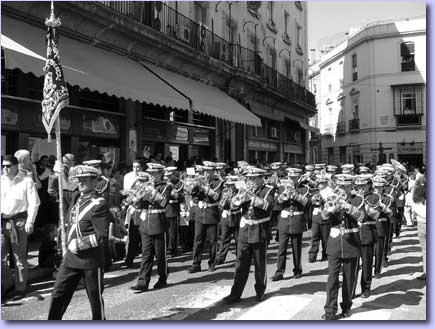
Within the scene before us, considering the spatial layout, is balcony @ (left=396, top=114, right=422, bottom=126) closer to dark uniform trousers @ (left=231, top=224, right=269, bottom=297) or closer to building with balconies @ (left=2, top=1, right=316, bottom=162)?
building with balconies @ (left=2, top=1, right=316, bottom=162)

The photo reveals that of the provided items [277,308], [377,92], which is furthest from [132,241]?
[377,92]

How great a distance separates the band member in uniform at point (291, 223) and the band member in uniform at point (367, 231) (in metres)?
1.36

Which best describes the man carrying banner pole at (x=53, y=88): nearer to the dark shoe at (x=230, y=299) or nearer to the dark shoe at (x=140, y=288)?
the dark shoe at (x=140, y=288)

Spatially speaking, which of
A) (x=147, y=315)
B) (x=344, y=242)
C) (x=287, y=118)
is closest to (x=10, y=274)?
(x=147, y=315)

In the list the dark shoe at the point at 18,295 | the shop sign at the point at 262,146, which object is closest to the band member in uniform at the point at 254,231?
the dark shoe at the point at 18,295

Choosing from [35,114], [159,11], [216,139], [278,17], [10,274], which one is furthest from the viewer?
[278,17]

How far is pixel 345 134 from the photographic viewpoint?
2252 cm

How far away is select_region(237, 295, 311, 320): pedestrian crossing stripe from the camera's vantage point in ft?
18.7

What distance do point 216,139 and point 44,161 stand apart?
1010cm

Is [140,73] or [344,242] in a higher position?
[140,73]

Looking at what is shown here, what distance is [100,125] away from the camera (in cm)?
1238

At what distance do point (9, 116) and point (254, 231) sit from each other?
6.06 meters

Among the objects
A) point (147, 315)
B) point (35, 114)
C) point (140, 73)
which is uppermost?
point (140, 73)

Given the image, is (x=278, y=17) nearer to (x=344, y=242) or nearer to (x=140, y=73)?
(x=140, y=73)
